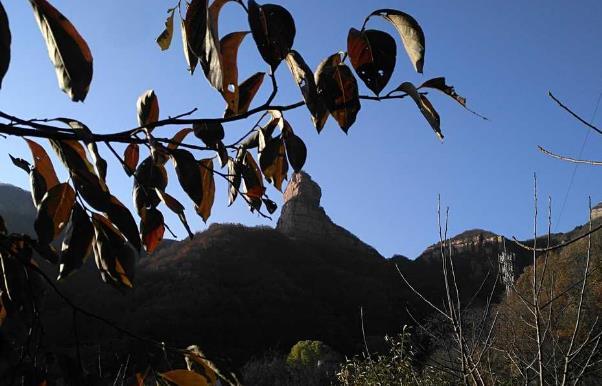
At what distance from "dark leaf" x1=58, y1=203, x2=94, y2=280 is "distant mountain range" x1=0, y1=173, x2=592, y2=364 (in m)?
11.9

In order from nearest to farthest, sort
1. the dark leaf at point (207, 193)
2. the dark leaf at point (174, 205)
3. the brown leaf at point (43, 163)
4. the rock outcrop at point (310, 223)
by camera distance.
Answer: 1. the dark leaf at point (174, 205)
2. the brown leaf at point (43, 163)
3. the dark leaf at point (207, 193)
4. the rock outcrop at point (310, 223)

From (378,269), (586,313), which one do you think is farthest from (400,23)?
(378,269)

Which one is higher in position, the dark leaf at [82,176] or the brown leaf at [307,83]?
the brown leaf at [307,83]

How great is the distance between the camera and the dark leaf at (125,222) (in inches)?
28.5

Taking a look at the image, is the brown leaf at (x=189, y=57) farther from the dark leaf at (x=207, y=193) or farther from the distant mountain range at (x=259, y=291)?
the distant mountain range at (x=259, y=291)

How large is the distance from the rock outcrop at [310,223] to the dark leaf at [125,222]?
38123mm

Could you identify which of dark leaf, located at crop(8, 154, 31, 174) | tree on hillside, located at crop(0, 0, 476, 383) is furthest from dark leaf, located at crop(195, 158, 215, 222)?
dark leaf, located at crop(8, 154, 31, 174)

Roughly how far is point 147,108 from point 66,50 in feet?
1.00

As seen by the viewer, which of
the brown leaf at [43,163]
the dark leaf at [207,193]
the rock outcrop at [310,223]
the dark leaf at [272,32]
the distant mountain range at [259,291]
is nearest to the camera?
the dark leaf at [272,32]

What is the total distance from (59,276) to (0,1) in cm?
38

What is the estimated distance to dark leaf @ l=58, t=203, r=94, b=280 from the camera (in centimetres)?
77

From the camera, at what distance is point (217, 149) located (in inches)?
33.8

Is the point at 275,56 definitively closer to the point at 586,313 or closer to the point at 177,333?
the point at 586,313

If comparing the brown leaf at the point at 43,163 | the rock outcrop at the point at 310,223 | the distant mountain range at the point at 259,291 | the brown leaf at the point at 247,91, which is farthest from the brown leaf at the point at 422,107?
the rock outcrop at the point at 310,223
